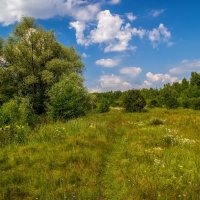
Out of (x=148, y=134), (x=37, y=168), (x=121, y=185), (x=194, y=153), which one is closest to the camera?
(x=121, y=185)

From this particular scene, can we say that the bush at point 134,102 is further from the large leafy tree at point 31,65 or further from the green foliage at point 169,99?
the large leafy tree at point 31,65

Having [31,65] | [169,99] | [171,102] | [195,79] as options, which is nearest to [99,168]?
[31,65]

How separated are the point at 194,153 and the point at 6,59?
3651 centimetres

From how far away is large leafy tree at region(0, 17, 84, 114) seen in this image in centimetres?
4506

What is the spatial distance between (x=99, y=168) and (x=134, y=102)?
48.0 meters

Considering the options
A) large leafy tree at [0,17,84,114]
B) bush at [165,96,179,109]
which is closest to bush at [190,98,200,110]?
bush at [165,96,179,109]

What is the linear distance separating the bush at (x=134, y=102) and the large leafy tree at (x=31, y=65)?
719 inches

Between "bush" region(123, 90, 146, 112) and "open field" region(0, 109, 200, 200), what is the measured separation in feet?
133

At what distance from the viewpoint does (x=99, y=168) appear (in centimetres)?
1434

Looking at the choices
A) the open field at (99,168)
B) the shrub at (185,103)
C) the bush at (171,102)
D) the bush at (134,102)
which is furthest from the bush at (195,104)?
the open field at (99,168)

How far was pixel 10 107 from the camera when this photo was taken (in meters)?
34.9

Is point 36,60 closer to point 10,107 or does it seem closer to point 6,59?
point 6,59

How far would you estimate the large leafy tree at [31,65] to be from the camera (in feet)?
148

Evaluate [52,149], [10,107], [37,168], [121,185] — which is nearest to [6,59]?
[10,107]
